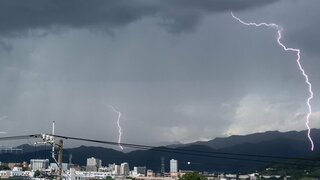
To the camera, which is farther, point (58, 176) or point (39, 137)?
point (39, 137)

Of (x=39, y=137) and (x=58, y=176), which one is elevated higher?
(x=39, y=137)

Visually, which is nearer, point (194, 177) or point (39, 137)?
point (39, 137)

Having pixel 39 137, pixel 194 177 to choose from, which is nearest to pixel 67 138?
pixel 39 137

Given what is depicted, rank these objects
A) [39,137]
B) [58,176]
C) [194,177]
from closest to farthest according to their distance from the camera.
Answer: [58,176], [39,137], [194,177]

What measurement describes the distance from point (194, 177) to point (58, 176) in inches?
3972

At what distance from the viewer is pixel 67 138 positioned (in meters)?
61.2

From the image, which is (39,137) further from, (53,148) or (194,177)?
(194,177)

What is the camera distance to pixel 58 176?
58.2 metres

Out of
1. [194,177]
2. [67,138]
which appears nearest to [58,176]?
[67,138]

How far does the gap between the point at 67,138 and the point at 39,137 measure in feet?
13.0

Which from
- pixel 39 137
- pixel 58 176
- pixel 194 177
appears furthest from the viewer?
pixel 194 177

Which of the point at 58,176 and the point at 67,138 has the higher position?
the point at 67,138

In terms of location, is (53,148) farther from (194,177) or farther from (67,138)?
(194,177)

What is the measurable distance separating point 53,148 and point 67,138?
431cm
